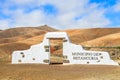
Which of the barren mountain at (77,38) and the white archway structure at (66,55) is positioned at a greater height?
the barren mountain at (77,38)

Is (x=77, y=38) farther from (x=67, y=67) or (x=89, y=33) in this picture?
(x=67, y=67)

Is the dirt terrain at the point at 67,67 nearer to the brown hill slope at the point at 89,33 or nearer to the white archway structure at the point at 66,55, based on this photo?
the brown hill slope at the point at 89,33

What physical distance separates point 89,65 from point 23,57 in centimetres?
692

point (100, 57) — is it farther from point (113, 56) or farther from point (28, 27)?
point (28, 27)

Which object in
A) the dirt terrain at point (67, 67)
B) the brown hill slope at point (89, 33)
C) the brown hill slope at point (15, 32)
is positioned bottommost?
the dirt terrain at point (67, 67)

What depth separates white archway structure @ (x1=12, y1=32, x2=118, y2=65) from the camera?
2858 centimetres

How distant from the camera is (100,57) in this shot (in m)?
28.5

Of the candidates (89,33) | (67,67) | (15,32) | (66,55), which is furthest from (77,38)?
(67,67)

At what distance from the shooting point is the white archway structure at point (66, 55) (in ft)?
93.8

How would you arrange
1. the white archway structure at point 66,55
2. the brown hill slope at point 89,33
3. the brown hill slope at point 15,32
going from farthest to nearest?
the brown hill slope at point 15,32 < the brown hill slope at point 89,33 < the white archway structure at point 66,55

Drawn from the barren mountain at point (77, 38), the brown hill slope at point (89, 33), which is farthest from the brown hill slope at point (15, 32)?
the brown hill slope at point (89, 33)

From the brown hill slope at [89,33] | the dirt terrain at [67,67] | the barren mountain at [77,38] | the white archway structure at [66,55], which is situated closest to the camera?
the dirt terrain at [67,67]

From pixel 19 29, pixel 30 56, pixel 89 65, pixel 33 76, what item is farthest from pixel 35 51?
pixel 19 29

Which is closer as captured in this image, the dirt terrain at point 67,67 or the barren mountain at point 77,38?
the dirt terrain at point 67,67
